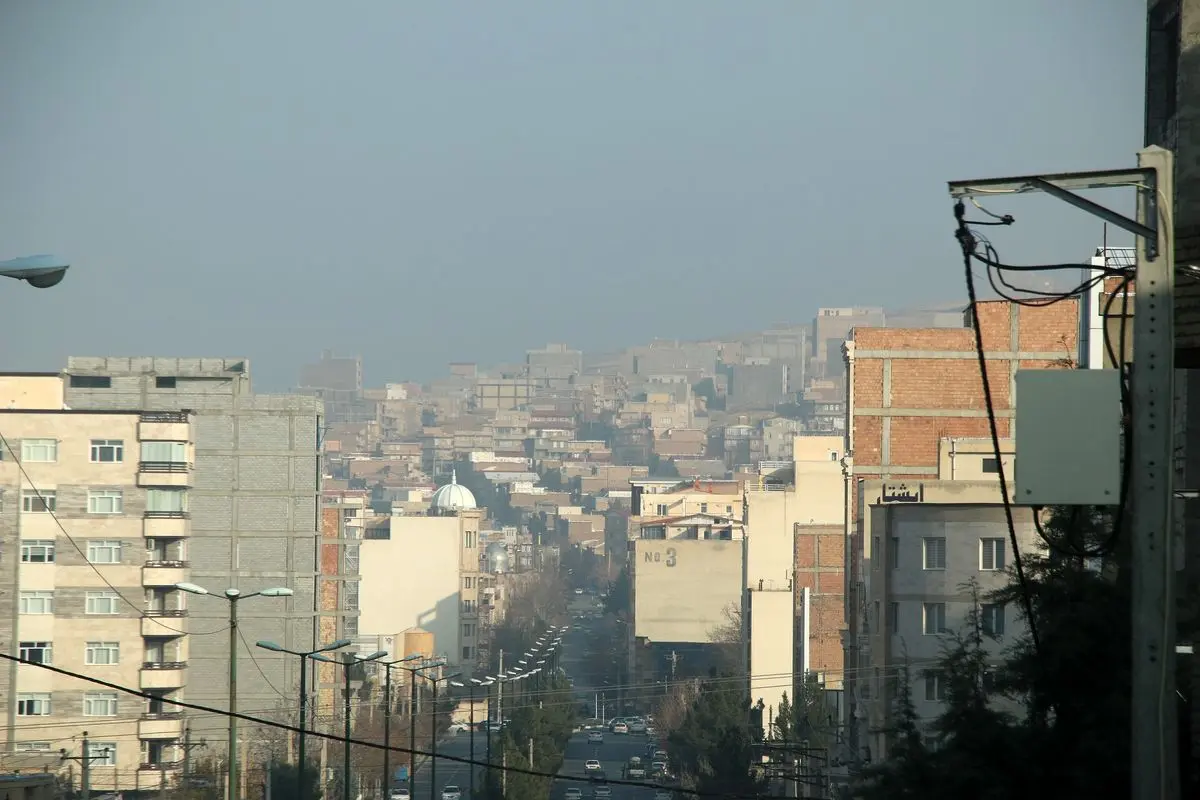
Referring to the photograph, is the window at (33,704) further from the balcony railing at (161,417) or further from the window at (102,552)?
the balcony railing at (161,417)

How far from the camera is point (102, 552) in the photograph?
65312mm

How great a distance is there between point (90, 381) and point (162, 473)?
46.9ft

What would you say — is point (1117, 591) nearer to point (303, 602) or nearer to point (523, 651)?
point (303, 602)

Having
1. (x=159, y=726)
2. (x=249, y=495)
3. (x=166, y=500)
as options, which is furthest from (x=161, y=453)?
(x=249, y=495)

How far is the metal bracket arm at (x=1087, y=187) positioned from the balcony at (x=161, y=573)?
5812 cm

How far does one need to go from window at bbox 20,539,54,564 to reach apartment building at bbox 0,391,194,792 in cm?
3

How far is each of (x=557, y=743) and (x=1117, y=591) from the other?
57771mm

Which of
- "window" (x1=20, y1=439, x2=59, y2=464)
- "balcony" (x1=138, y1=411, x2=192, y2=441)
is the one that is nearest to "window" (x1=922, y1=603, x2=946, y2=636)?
"balcony" (x1=138, y1=411, x2=192, y2=441)

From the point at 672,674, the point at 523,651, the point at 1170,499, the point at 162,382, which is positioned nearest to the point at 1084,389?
the point at 1170,499

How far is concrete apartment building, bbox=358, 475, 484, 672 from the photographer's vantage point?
15025 cm

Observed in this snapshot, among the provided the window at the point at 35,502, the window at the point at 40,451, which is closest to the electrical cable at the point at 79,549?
the window at the point at 35,502

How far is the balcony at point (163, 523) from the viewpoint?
66.0 m

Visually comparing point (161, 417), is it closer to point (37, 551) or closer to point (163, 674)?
point (37, 551)

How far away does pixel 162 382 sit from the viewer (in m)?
79.7
